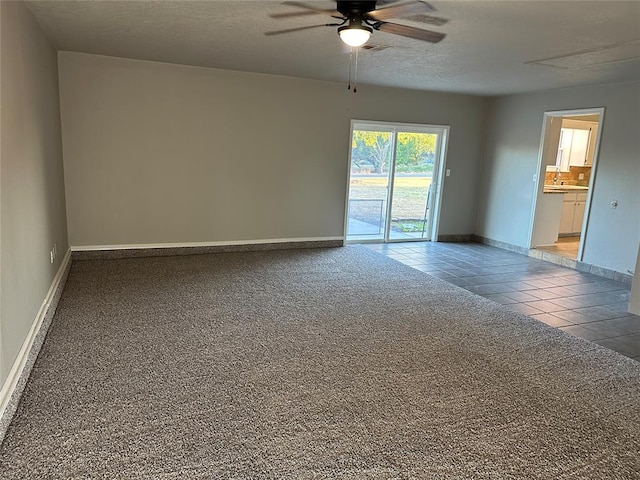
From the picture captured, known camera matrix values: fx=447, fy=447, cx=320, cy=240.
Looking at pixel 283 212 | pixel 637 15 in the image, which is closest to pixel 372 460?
pixel 637 15

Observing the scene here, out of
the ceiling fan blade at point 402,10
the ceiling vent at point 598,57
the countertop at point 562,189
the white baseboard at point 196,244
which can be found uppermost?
the ceiling vent at point 598,57

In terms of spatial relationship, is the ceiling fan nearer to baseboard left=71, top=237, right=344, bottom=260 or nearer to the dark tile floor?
the dark tile floor

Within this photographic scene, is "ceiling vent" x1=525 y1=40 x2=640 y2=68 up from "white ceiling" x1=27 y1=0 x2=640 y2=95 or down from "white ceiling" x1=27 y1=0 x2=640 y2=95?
up

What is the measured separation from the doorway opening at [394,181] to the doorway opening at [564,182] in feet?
5.10

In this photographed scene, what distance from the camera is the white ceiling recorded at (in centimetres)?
315

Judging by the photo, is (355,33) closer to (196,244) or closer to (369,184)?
(196,244)

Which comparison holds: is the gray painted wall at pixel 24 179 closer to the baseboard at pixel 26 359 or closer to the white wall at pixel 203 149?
the baseboard at pixel 26 359

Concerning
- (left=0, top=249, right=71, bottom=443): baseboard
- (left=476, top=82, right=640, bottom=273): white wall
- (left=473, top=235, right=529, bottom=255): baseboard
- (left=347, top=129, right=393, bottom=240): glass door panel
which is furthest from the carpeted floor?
(left=473, top=235, right=529, bottom=255): baseboard

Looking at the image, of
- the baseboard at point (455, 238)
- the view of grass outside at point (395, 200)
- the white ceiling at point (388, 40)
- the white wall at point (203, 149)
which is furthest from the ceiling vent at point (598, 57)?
the baseboard at point (455, 238)

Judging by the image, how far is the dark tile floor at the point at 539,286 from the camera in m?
4.01

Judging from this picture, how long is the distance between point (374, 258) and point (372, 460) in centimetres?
423

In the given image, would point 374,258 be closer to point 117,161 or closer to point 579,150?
point 117,161

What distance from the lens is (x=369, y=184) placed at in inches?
280

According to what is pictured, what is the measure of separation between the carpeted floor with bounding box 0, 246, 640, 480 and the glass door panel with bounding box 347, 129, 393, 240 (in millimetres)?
2804
